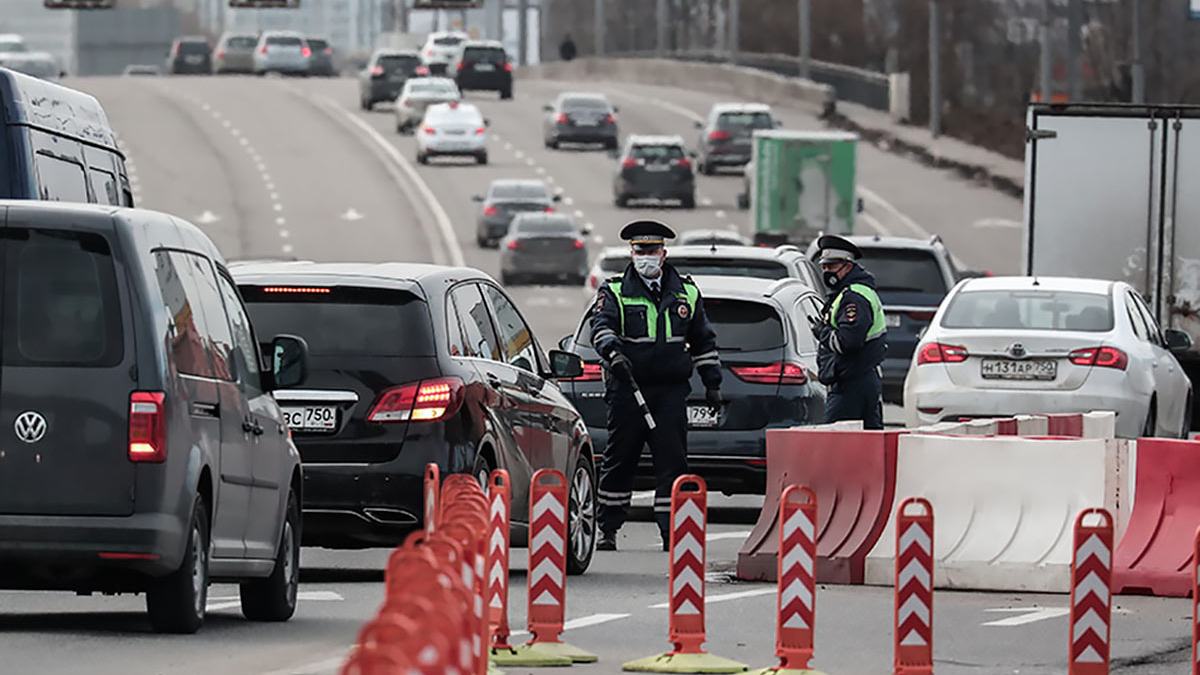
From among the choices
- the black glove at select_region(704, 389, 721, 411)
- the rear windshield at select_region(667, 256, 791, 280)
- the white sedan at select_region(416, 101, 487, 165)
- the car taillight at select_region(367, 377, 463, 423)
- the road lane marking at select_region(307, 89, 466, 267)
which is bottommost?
the road lane marking at select_region(307, 89, 466, 267)

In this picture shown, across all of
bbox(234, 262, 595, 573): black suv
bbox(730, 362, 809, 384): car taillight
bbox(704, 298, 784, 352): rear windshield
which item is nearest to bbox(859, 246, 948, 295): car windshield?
bbox(704, 298, 784, 352): rear windshield

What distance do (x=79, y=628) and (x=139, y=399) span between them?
1.27 metres

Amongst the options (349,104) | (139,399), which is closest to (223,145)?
(349,104)

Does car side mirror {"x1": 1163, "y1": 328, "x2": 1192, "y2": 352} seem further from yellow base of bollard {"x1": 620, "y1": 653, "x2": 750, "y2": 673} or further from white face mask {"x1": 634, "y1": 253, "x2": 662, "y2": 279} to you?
yellow base of bollard {"x1": 620, "y1": 653, "x2": 750, "y2": 673}

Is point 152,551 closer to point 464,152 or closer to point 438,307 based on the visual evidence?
point 438,307

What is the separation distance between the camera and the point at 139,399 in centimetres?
1005

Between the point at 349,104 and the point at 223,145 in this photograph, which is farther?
the point at 349,104

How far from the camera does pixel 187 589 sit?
10.4m

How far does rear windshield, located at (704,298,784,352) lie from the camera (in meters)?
16.8

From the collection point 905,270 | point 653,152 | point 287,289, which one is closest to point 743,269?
point 905,270

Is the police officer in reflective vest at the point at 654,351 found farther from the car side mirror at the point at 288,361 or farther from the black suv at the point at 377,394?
the car side mirror at the point at 288,361

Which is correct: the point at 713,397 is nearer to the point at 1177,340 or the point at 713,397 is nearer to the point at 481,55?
the point at 1177,340

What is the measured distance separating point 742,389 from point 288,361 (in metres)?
5.56

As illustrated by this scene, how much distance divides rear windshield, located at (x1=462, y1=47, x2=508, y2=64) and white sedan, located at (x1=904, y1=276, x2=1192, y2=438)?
6953 centimetres
